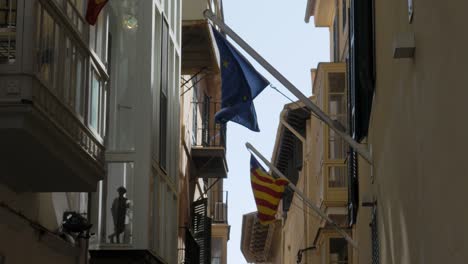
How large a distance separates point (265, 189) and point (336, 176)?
4042 millimetres

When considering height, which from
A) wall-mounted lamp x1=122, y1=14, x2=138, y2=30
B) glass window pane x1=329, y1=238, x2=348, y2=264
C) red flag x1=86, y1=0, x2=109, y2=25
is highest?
wall-mounted lamp x1=122, y1=14, x2=138, y2=30

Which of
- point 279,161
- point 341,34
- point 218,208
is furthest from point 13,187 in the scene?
point 279,161

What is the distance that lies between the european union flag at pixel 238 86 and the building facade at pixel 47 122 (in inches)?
112

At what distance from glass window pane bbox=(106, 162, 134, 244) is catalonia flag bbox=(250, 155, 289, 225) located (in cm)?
546

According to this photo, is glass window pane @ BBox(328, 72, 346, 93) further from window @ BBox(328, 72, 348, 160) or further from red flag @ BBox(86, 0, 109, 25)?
red flag @ BBox(86, 0, 109, 25)

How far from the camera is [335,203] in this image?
26406 millimetres

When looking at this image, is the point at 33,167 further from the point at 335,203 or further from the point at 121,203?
the point at 335,203

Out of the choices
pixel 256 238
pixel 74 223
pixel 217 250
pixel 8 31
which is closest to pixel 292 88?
pixel 74 223

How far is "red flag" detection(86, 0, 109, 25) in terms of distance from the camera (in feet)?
38.4

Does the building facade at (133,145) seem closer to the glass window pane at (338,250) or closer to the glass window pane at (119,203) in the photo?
the glass window pane at (119,203)

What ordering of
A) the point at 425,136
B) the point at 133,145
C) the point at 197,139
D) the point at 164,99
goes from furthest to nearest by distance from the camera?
the point at 197,139, the point at 164,99, the point at 133,145, the point at 425,136

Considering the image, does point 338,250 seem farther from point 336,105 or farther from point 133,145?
point 133,145

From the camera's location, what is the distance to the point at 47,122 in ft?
33.0

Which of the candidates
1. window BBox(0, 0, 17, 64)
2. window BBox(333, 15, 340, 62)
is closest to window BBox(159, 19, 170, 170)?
window BBox(0, 0, 17, 64)
